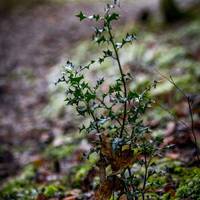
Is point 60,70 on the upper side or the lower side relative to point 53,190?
upper

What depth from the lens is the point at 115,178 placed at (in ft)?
8.99

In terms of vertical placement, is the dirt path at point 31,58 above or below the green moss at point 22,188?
above

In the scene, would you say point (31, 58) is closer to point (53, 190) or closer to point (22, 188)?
point (22, 188)

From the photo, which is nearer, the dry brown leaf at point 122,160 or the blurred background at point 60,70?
the dry brown leaf at point 122,160

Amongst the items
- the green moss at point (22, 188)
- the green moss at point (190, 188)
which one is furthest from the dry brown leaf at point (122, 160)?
the green moss at point (22, 188)

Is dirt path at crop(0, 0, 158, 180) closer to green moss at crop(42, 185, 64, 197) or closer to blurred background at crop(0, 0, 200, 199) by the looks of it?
blurred background at crop(0, 0, 200, 199)

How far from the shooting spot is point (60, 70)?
6.61m

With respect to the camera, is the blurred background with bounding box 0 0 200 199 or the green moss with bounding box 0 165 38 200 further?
the blurred background with bounding box 0 0 200 199

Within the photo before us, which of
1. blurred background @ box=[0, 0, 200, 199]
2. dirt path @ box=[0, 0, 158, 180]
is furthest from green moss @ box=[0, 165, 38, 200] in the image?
dirt path @ box=[0, 0, 158, 180]

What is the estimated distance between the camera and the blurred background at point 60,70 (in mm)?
5324

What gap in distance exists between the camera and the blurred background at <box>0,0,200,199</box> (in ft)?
17.5

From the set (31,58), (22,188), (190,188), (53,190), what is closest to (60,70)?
(22,188)

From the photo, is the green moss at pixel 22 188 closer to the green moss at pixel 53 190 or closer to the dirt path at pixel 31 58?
the green moss at pixel 53 190

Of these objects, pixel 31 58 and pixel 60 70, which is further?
pixel 31 58
